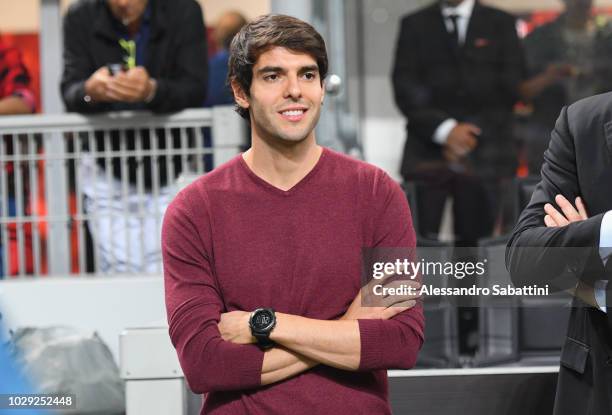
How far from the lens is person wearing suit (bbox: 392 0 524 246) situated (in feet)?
20.2

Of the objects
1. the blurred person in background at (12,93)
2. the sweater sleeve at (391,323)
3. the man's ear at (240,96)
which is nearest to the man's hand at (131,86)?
the blurred person in background at (12,93)

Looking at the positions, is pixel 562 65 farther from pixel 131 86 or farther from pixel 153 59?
pixel 131 86

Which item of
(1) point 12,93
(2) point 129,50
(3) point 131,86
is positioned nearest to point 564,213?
(3) point 131,86

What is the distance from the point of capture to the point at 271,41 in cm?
311

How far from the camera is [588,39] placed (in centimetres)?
702

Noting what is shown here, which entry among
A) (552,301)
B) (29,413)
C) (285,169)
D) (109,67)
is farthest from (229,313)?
(109,67)

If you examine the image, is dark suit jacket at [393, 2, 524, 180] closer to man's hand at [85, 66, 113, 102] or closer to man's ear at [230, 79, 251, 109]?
man's hand at [85, 66, 113, 102]

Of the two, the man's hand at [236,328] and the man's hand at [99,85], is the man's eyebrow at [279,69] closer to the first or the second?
the man's hand at [236,328]

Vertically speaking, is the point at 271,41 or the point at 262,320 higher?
the point at 271,41

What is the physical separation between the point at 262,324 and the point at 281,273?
15 centimetres

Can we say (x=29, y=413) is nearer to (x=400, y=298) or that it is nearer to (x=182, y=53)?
(x=400, y=298)

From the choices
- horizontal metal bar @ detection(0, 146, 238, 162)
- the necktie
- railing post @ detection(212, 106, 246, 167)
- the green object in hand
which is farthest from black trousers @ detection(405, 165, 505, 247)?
the green object in hand

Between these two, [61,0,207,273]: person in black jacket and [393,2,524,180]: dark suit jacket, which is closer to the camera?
[61,0,207,273]: person in black jacket

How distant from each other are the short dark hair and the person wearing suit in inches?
113
